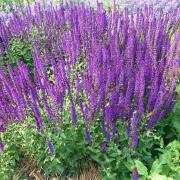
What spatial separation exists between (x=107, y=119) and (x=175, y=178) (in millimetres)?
796

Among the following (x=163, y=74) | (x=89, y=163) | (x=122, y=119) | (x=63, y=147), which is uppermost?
(x=163, y=74)

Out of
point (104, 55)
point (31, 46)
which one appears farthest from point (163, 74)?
point (31, 46)

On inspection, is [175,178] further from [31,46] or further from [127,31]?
[31,46]

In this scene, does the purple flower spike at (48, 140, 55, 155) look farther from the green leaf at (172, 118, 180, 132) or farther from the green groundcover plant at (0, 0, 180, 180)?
the green leaf at (172, 118, 180, 132)

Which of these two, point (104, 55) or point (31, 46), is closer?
point (104, 55)

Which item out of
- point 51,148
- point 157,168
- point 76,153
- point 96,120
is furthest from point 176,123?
point 51,148

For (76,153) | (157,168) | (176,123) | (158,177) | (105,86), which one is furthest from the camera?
(176,123)

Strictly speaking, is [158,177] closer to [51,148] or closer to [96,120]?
[96,120]

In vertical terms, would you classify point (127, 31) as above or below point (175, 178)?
above

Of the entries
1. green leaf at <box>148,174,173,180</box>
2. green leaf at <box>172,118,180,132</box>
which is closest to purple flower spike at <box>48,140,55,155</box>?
green leaf at <box>148,174,173,180</box>

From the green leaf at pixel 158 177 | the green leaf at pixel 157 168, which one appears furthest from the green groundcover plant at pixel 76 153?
the green leaf at pixel 158 177

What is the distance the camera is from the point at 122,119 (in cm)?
321

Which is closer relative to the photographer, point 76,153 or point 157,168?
point 157,168

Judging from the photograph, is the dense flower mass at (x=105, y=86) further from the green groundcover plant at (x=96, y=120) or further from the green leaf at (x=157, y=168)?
the green leaf at (x=157, y=168)
